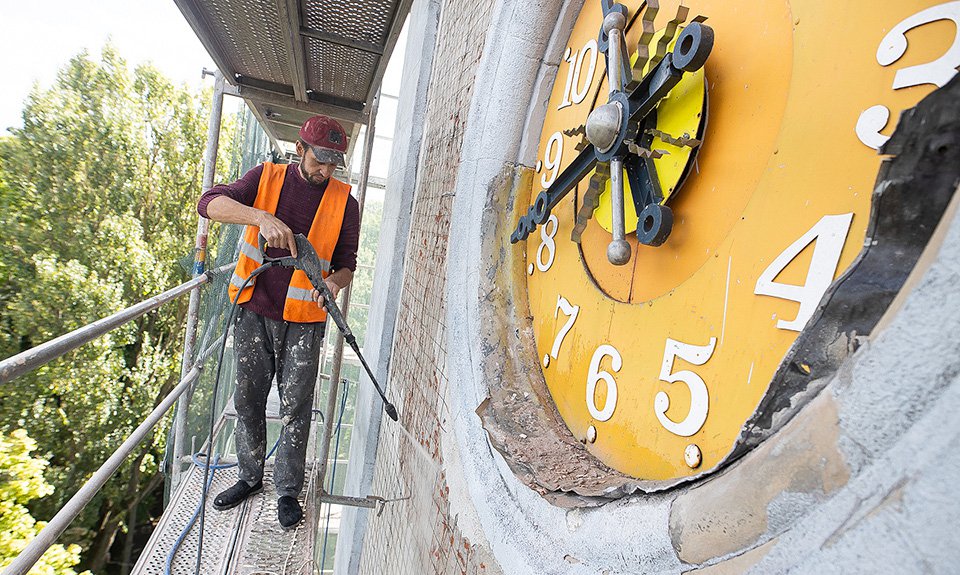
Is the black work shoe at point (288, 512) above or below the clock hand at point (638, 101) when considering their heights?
below

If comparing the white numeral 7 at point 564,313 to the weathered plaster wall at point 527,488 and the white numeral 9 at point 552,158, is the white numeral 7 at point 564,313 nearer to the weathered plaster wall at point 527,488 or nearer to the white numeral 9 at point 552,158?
the weathered plaster wall at point 527,488

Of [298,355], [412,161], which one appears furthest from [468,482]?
[412,161]

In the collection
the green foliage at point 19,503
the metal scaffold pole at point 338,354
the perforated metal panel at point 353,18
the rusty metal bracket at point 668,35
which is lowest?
the green foliage at point 19,503

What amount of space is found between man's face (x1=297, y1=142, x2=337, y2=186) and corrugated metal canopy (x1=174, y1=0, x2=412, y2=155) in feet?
2.42

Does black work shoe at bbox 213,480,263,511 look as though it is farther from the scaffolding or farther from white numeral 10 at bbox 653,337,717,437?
white numeral 10 at bbox 653,337,717,437

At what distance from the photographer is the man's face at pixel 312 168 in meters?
2.84

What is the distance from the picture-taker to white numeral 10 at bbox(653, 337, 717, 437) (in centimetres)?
108

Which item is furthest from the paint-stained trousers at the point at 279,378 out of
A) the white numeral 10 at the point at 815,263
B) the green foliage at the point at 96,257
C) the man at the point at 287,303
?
the green foliage at the point at 96,257

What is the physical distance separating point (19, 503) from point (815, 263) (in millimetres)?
13710

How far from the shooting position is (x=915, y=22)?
2.56 ft

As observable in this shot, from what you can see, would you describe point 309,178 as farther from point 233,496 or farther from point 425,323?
point 233,496

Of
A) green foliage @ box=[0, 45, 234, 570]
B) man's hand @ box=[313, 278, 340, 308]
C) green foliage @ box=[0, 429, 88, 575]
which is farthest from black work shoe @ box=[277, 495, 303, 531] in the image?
green foliage @ box=[0, 45, 234, 570]

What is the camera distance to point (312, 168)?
288 centimetres

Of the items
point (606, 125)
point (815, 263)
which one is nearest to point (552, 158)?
point (606, 125)
